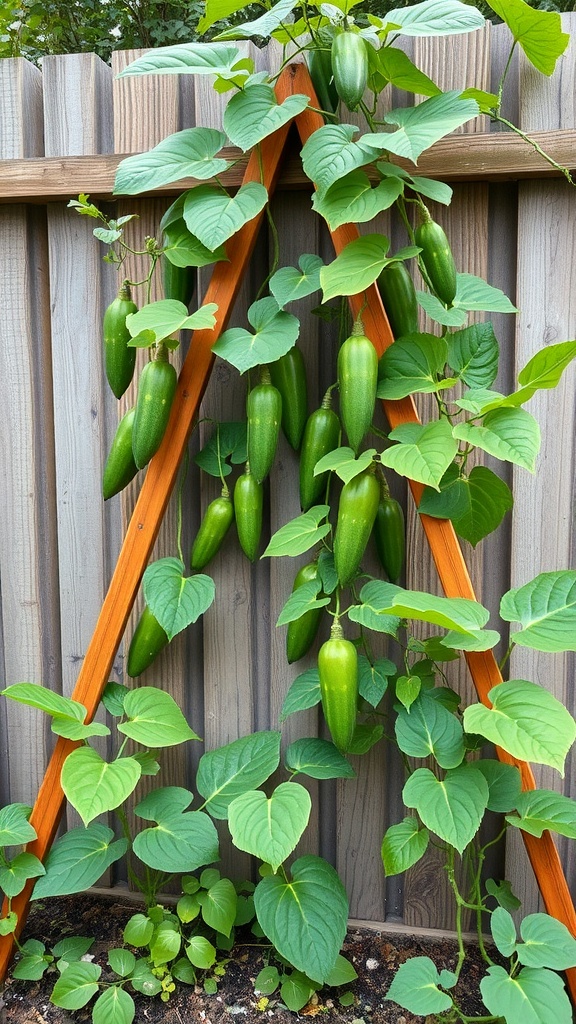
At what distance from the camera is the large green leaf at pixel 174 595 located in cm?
120

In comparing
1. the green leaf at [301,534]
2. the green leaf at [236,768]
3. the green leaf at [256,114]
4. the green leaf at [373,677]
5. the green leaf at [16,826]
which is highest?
the green leaf at [256,114]

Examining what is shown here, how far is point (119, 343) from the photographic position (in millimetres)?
1270

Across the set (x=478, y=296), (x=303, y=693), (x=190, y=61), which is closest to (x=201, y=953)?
(x=303, y=693)

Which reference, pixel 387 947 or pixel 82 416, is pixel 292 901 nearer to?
pixel 387 947

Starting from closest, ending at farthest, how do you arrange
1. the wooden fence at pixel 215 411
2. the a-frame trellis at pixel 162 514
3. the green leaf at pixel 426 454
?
the green leaf at pixel 426 454 → the a-frame trellis at pixel 162 514 → the wooden fence at pixel 215 411

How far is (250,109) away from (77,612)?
1.05 metres

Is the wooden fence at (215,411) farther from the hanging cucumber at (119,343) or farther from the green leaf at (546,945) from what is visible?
the green leaf at (546,945)

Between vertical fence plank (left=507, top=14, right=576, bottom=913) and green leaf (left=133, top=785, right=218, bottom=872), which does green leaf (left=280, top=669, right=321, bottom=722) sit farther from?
vertical fence plank (left=507, top=14, right=576, bottom=913)

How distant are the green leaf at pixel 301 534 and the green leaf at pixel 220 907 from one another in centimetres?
63

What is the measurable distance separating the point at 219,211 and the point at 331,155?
21 centimetres

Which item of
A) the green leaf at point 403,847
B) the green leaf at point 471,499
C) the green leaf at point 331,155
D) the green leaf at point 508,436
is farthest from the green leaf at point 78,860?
the green leaf at point 331,155

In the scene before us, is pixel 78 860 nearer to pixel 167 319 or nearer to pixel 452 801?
pixel 452 801

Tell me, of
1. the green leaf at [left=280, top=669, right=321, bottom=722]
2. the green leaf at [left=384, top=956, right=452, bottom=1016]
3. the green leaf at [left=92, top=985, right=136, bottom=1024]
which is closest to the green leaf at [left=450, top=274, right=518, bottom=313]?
the green leaf at [left=280, top=669, right=321, bottom=722]

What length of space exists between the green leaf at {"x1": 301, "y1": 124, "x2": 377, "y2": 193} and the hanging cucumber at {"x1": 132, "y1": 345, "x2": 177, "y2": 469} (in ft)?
1.32
